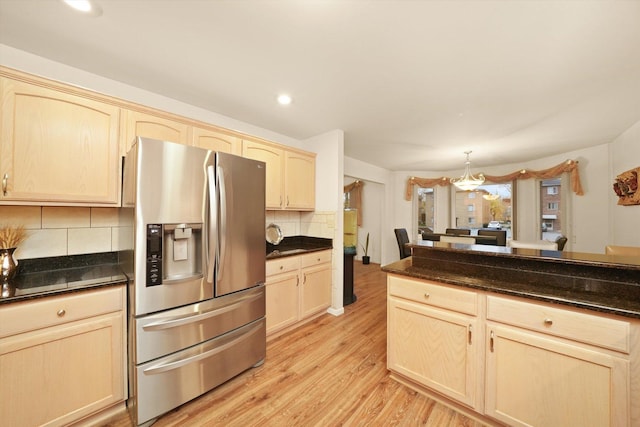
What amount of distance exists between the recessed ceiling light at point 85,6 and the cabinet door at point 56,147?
52 centimetres

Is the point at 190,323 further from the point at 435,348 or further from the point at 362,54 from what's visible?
the point at 362,54

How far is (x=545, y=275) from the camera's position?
1.40 m

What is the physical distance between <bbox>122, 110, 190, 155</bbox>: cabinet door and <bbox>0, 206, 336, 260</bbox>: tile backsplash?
614 millimetres

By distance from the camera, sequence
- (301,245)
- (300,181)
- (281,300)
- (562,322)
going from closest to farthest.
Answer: (562,322)
(281,300)
(300,181)
(301,245)

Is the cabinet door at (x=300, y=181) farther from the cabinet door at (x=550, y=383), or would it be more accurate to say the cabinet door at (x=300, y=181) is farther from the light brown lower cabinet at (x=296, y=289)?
the cabinet door at (x=550, y=383)

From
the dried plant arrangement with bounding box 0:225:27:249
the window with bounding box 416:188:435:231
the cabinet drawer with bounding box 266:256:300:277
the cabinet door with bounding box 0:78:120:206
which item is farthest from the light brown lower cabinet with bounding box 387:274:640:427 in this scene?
Result: the window with bounding box 416:188:435:231

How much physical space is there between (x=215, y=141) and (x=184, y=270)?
129 cm

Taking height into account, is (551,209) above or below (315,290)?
above

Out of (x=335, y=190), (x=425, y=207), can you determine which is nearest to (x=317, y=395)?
(x=335, y=190)

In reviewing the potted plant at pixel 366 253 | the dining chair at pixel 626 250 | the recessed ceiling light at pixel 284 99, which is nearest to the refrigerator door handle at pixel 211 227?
the recessed ceiling light at pixel 284 99

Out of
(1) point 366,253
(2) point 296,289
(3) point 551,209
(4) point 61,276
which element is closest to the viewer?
(4) point 61,276

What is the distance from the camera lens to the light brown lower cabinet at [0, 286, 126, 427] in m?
1.16

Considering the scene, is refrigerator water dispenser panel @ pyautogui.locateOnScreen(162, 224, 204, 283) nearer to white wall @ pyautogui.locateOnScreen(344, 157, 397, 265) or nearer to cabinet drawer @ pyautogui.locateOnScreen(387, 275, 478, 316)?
cabinet drawer @ pyautogui.locateOnScreen(387, 275, 478, 316)

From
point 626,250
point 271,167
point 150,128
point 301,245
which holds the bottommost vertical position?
point 301,245
